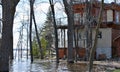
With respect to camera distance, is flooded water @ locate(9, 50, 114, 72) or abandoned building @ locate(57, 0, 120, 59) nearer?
flooded water @ locate(9, 50, 114, 72)

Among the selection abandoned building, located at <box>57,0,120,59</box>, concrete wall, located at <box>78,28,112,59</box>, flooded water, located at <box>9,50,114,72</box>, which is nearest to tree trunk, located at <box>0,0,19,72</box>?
flooded water, located at <box>9,50,114,72</box>

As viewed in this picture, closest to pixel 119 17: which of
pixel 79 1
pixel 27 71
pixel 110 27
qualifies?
pixel 110 27

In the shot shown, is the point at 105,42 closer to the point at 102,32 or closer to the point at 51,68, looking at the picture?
the point at 102,32

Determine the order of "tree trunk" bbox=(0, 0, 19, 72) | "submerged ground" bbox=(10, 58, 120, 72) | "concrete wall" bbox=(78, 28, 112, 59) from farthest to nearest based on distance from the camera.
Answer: "concrete wall" bbox=(78, 28, 112, 59), "submerged ground" bbox=(10, 58, 120, 72), "tree trunk" bbox=(0, 0, 19, 72)

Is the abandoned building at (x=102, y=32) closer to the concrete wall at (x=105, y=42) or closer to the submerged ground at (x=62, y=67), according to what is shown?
the concrete wall at (x=105, y=42)

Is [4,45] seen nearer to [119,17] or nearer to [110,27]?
[110,27]

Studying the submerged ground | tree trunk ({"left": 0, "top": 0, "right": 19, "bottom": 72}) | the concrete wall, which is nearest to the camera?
tree trunk ({"left": 0, "top": 0, "right": 19, "bottom": 72})

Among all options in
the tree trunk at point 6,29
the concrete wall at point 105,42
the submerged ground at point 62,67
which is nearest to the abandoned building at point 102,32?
the concrete wall at point 105,42

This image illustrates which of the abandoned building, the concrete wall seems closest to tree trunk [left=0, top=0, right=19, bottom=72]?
the abandoned building

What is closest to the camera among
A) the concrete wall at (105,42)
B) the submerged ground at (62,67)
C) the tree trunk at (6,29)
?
the tree trunk at (6,29)

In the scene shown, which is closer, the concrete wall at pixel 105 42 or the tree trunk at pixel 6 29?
the tree trunk at pixel 6 29

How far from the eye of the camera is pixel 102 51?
53.2 metres

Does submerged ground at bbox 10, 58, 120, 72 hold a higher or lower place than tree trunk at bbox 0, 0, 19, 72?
lower

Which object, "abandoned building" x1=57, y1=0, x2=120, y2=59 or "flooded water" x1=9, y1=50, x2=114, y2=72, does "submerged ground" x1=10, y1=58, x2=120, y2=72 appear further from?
"abandoned building" x1=57, y1=0, x2=120, y2=59
